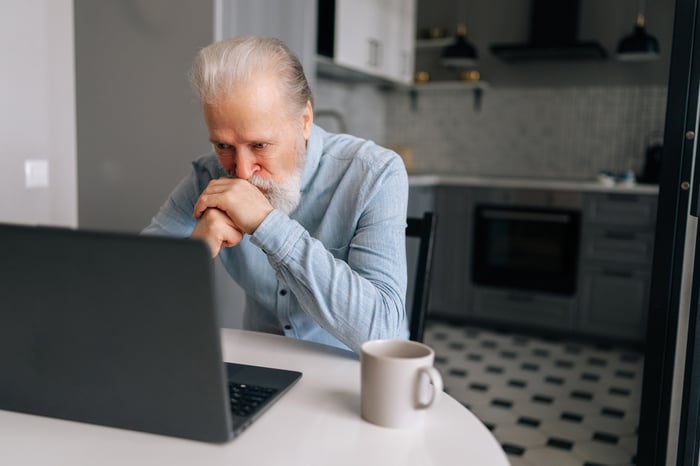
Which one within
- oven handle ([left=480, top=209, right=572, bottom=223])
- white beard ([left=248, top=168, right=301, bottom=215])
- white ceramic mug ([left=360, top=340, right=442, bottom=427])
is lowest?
oven handle ([left=480, top=209, right=572, bottom=223])

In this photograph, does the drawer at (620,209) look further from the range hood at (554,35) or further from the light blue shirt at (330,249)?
the light blue shirt at (330,249)

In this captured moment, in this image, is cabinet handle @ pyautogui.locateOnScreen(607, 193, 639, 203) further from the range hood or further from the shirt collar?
the shirt collar

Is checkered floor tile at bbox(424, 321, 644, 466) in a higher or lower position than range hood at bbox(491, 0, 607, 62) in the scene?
lower

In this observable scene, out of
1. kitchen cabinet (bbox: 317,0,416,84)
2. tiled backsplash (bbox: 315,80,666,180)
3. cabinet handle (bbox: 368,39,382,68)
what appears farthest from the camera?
tiled backsplash (bbox: 315,80,666,180)

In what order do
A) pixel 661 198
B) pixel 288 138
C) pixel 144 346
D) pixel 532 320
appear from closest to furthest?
1. pixel 144 346
2. pixel 288 138
3. pixel 661 198
4. pixel 532 320

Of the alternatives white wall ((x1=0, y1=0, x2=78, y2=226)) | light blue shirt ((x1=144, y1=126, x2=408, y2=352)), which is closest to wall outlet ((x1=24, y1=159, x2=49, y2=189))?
white wall ((x1=0, y1=0, x2=78, y2=226))

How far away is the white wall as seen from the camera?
208 centimetres

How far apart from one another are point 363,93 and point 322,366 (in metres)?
3.95

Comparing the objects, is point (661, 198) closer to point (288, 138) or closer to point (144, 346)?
point (288, 138)

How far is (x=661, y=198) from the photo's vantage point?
166 cm

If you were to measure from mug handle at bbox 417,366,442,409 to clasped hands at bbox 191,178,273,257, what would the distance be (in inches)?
15.9

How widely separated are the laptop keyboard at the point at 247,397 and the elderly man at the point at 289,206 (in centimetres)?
21

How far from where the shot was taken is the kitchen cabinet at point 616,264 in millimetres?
3668

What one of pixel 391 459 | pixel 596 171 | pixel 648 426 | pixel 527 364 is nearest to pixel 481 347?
pixel 527 364
